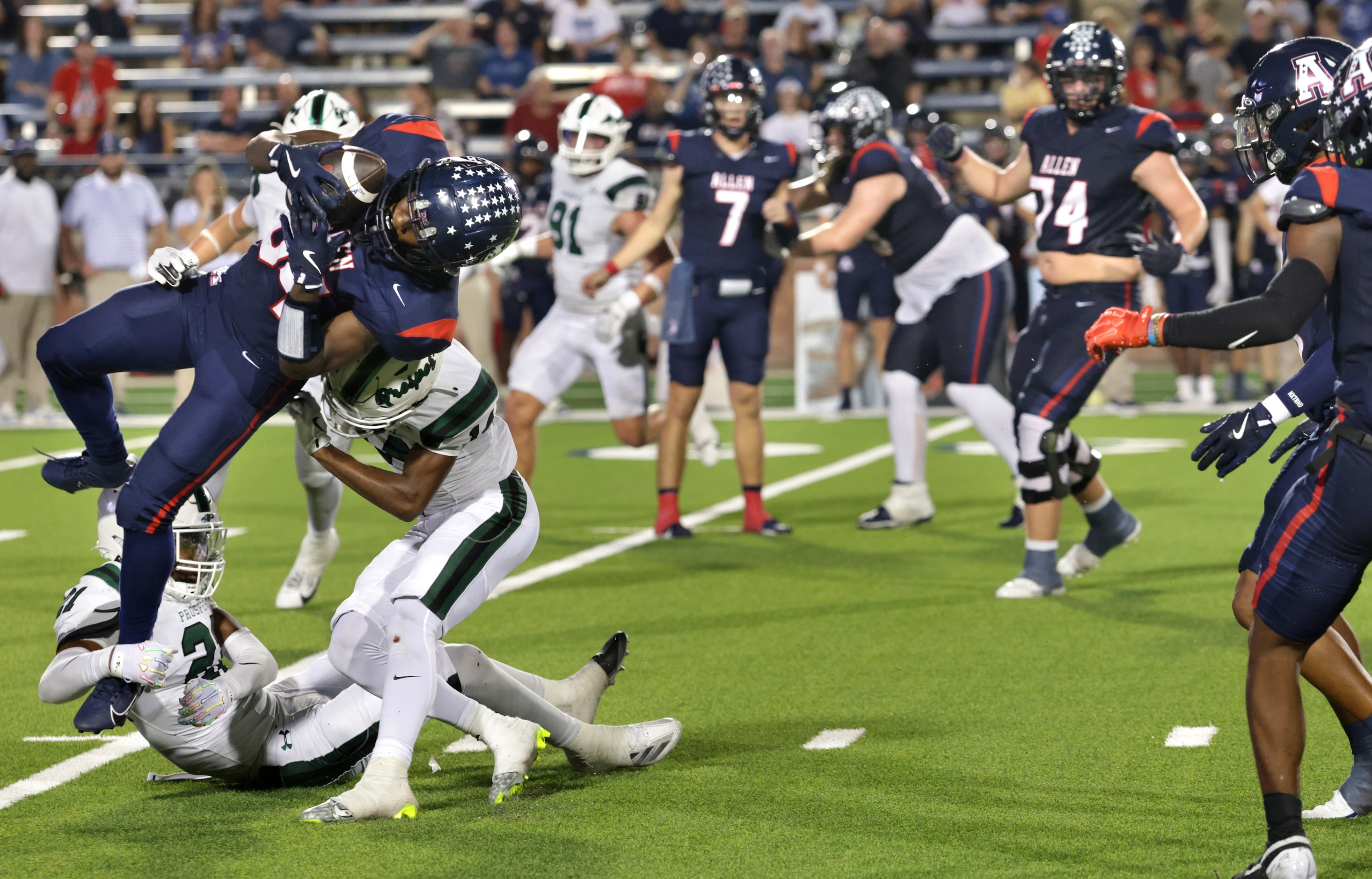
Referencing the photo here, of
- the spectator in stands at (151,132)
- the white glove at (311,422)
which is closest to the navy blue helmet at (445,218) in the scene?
the white glove at (311,422)

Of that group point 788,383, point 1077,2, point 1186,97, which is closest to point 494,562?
point 788,383

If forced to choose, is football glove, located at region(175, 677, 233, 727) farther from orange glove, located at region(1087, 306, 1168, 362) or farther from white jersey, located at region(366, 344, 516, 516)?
orange glove, located at region(1087, 306, 1168, 362)

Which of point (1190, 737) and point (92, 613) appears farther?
point (1190, 737)

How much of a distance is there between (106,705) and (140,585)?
287 mm

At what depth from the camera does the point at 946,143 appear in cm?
677

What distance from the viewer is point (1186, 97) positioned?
15.8 meters

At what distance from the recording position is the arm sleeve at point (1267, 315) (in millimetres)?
2992

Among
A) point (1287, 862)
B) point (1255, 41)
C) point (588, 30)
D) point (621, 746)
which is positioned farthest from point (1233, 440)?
point (588, 30)

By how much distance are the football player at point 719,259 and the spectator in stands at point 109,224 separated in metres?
7.13

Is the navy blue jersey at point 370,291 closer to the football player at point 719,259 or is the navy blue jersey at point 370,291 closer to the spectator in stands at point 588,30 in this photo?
the football player at point 719,259

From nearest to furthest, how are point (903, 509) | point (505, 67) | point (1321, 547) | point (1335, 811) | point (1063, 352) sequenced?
1. point (1321, 547)
2. point (1335, 811)
3. point (1063, 352)
4. point (903, 509)
5. point (505, 67)

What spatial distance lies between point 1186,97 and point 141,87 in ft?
37.1

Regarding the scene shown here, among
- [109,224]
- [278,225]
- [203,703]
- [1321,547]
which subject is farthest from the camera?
[109,224]

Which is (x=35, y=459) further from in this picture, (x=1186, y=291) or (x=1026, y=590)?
(x=1186, y=291)
